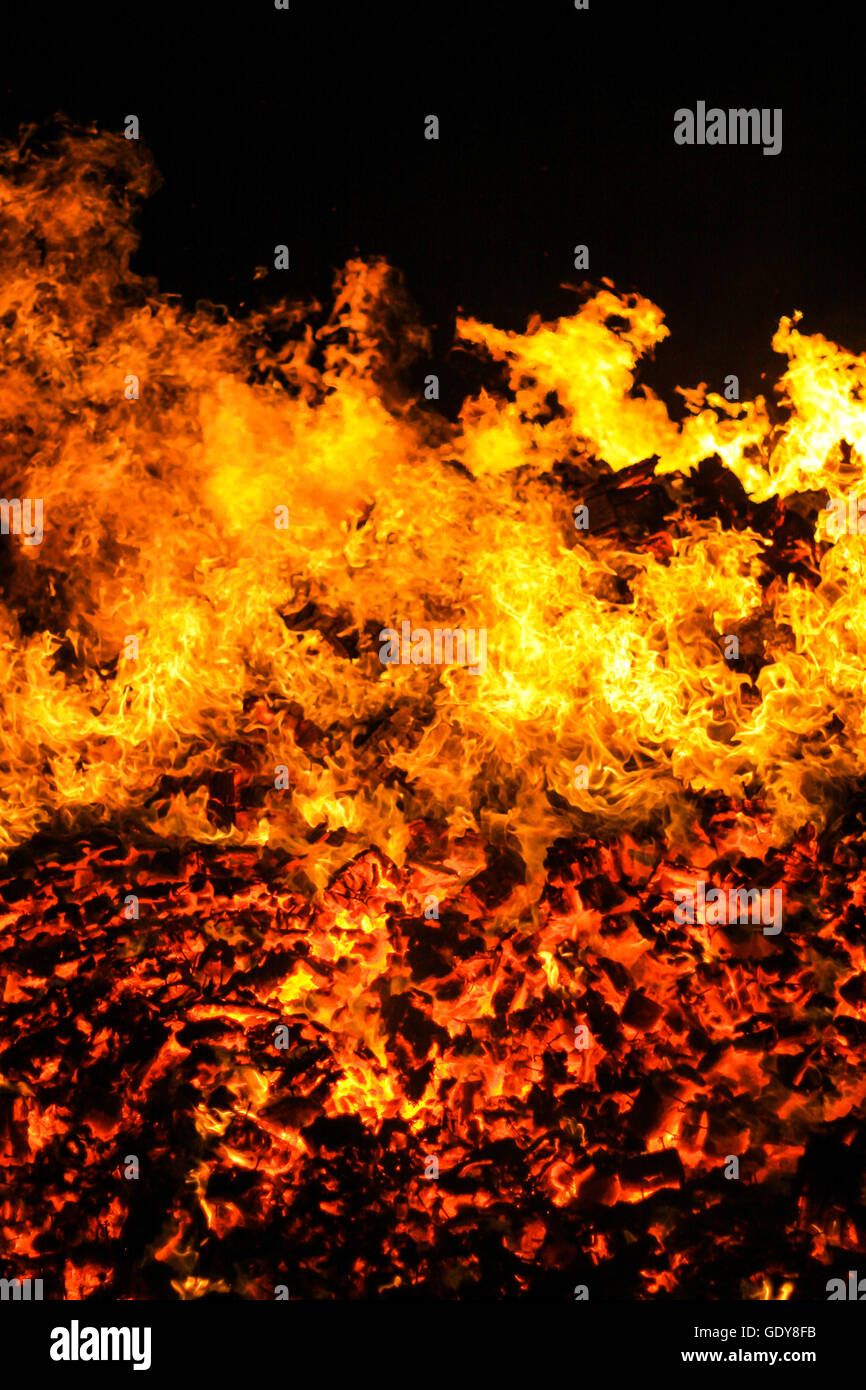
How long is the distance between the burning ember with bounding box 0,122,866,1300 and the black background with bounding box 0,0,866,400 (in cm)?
35

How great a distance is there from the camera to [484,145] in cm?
677

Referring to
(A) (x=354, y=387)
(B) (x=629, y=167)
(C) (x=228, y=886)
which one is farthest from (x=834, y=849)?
(B) (x=629, y=167)

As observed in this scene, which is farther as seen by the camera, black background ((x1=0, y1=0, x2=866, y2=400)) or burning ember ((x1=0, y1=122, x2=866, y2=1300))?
black background ((x1=0, y1=0, x2=866, y2=400))

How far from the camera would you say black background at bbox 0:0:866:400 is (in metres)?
6.62

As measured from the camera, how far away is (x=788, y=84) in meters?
6.75

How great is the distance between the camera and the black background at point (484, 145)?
662cm

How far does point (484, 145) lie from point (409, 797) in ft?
15.8

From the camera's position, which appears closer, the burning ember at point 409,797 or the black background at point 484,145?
the burning ember at point 409,797

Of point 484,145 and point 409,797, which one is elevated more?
point 484,145

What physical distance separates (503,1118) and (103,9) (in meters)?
8.05

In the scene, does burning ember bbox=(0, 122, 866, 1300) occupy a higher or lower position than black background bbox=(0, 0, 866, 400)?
lower

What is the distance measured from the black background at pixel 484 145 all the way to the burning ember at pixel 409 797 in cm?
35

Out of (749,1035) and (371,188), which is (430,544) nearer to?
(371,188)

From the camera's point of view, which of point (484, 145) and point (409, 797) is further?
point (484, 145)
